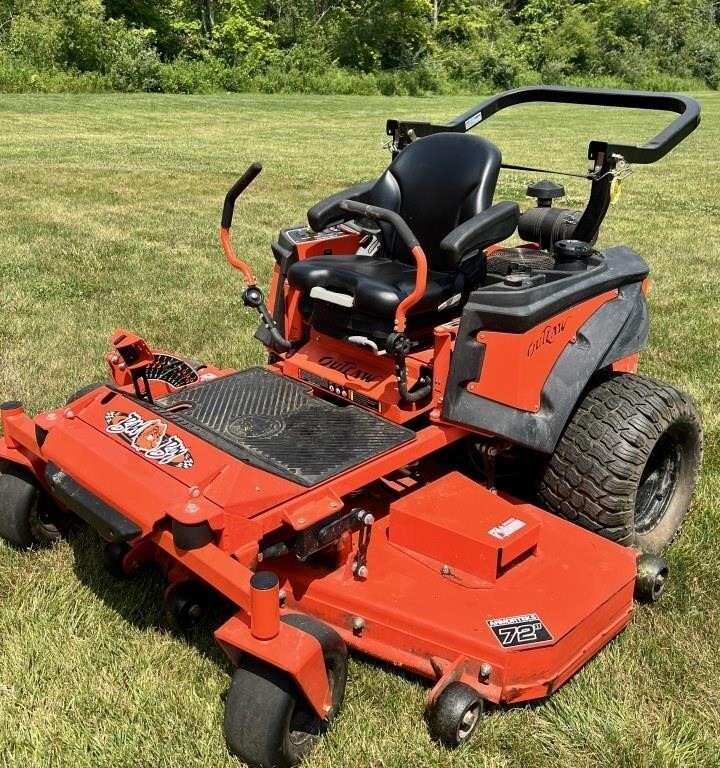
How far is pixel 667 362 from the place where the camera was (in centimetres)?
506

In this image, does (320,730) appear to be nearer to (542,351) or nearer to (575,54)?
(542,351)

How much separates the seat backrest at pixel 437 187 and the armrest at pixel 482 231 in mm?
308

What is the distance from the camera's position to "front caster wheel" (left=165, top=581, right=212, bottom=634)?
2.63 meters

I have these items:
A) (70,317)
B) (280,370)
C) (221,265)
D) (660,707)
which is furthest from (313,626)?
(221,265)

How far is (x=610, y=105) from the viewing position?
11.5ft

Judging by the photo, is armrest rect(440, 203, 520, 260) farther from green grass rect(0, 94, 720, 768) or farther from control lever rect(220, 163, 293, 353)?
green grass rect(0, 94, 720, 768)

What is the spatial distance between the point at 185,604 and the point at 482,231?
5.07ft

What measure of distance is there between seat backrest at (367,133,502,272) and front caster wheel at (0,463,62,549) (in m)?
1.68

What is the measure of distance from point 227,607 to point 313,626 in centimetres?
66

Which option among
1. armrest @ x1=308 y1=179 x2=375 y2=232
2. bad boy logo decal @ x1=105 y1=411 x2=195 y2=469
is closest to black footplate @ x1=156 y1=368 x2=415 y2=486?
bad boy logo decal @ x1=105 y1=411 x2=195 y2=469

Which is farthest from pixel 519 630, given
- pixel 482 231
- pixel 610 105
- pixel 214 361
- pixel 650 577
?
pixel 214 361

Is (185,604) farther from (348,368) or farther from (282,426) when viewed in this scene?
(348,368)

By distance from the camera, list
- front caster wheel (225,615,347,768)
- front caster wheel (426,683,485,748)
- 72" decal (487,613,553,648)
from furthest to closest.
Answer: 1. 72" decal (487,613,553,648)
2. front caster wheel (426,683,485,748)
3. front caster wheel (225,615,347,768)

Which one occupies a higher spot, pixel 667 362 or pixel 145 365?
pixel 145 365
